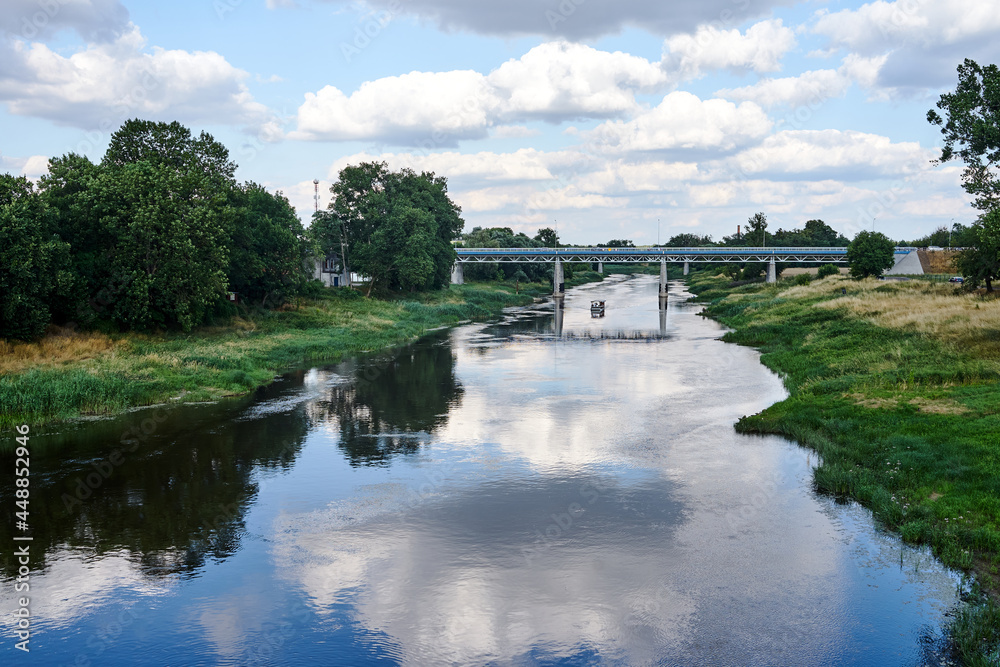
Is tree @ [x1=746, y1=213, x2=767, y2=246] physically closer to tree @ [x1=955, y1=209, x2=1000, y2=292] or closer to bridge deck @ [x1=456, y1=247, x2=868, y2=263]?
bridge deck @ [x1=456, y1=247, x2=868, y2=263]

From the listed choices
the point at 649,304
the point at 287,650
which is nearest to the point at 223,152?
the point at 287,650

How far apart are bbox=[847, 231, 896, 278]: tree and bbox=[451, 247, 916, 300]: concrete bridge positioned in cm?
2371

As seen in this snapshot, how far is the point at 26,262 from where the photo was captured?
40.6 m

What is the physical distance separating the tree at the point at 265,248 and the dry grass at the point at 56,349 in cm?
1813

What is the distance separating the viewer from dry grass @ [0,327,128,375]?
131 feet

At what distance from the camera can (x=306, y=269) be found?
7831 cm

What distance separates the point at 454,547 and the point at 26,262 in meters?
33.2

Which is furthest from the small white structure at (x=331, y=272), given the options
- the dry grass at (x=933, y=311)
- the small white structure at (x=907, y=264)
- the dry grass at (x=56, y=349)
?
the small white structure at (x=907, y=264)

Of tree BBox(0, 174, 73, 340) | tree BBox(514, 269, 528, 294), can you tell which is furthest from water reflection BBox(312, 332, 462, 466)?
tree BBox(514, 269, 528, 294)

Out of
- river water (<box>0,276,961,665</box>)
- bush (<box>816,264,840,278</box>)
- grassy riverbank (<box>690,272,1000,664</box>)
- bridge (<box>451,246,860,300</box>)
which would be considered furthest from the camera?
bridge (<box>451,246,860,300</box>)

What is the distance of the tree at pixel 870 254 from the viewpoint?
11281 centimetres

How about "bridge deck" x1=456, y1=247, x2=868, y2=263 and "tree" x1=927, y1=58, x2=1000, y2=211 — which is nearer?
"tree" x1=927, y1=58, x2=1000, y2=211

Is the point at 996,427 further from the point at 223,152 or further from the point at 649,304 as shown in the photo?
the point at 649,304

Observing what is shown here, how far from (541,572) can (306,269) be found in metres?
64.1
